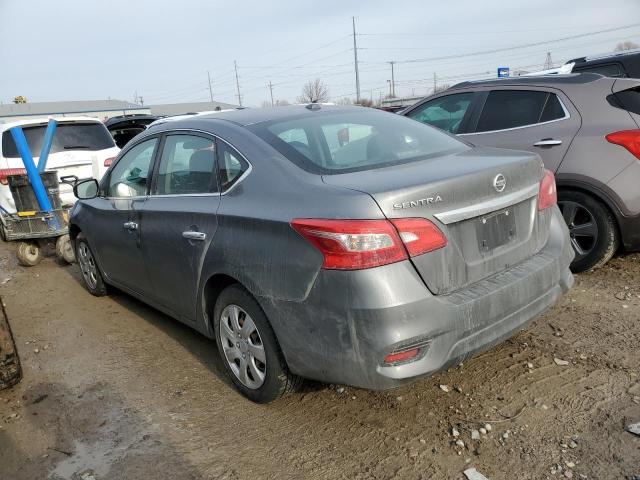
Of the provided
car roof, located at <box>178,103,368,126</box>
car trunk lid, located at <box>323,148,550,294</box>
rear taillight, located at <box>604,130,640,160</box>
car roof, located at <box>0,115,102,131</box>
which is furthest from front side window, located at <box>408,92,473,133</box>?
car roof, located at <box>0,115,102,131</box>

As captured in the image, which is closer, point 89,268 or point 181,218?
point 181,218

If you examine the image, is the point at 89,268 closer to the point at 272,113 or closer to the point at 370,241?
the point at 272,113

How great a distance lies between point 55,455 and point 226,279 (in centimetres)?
128

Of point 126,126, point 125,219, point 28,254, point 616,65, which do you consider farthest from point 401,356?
point 126,126

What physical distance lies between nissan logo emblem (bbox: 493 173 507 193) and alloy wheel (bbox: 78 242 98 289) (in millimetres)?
3835

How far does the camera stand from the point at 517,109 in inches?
189

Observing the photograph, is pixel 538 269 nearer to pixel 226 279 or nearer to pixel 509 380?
pixel 509 380

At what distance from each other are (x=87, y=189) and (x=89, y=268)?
952mm

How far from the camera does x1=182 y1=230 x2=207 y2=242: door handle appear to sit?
9.90ft

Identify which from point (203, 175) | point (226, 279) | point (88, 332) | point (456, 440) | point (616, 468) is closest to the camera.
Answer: point (616, 468)

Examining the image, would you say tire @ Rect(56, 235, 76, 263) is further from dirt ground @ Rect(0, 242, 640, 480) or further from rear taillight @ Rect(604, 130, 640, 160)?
rear taillight @ Rect(604, 130, 640, 160)

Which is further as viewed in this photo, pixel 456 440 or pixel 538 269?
pixel 538 269

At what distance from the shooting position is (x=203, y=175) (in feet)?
10.5

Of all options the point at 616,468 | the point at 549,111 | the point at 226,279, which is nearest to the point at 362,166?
the point at 226,279
